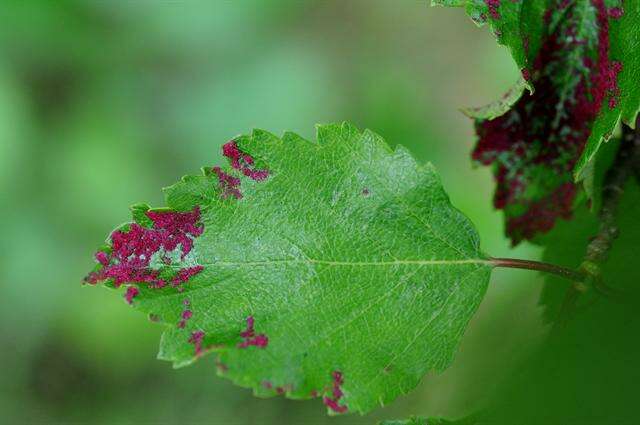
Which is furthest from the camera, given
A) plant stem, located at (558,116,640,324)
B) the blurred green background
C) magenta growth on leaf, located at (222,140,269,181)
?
the blurred green background

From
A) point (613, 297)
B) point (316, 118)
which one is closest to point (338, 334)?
point (613, 297)

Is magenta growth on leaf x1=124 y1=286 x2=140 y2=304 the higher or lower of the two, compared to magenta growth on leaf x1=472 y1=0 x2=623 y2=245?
lower

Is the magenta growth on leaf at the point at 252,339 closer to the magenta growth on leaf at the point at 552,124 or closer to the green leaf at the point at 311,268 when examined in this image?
the green leaf at the point at 311,268

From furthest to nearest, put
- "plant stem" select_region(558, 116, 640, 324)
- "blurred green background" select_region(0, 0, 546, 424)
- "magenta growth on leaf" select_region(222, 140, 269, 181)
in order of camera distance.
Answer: "blurred green background" select_region(0, 0, 546, 424) < "magenta growth on leaf" select_region(222, 140, 269, 181) < "plant stem" select_region(558, 116, 640, 324)

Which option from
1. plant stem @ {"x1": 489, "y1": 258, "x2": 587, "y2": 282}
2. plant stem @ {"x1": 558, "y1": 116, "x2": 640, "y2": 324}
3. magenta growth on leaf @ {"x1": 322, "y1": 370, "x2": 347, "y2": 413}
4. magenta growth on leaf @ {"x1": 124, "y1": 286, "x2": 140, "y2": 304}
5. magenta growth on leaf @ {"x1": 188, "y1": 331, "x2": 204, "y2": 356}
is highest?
plant stem @ {"x1": 558, "y1": 116, "x2": 640, "y2": 324}

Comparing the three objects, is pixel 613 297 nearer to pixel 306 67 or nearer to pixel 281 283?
pixel 281 283

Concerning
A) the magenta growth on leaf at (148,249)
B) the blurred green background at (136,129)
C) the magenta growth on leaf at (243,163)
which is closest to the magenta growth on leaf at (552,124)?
the magenta growth on leaf at (243,163)

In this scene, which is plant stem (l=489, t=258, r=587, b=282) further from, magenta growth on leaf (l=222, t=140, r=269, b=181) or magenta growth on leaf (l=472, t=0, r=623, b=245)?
magenta growth on leaf (l=222, t=140, r=269, b=181)

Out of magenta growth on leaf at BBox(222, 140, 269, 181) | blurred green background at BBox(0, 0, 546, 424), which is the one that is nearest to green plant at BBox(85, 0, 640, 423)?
magenta growth on leaf at BBox(222, 140, 269, 181)
